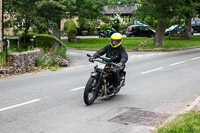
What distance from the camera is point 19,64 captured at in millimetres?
14688

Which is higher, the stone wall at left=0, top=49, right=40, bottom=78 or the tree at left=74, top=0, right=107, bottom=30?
the tree at left=74, top=0, right=107, bottom=30

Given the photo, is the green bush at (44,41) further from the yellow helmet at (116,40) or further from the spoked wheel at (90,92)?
the spoked wheel at (90,92)

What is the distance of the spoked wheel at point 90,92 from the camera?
8.01 meters

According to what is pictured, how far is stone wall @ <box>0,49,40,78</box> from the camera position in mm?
14016

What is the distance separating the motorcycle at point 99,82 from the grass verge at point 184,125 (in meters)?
2.19

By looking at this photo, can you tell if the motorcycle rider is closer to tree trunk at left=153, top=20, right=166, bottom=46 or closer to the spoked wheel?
the spoked wheel

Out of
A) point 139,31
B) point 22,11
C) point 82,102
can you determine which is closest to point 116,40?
point 82,102

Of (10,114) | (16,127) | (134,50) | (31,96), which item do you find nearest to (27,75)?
(31,96)

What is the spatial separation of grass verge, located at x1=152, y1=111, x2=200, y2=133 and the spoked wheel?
2.17 metres

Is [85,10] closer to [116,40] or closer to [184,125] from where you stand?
[116,40]

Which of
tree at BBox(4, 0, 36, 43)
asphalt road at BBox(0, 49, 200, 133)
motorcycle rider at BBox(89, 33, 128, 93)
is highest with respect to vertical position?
tree at BBox(4, 0, 36, 43)

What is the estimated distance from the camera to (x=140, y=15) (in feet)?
85.3

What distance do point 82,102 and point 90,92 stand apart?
623mm

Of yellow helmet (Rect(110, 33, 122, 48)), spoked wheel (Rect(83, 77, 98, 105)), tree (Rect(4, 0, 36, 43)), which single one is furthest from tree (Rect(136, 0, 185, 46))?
spoked wheel (Rect(83, 77, 98, 105))
